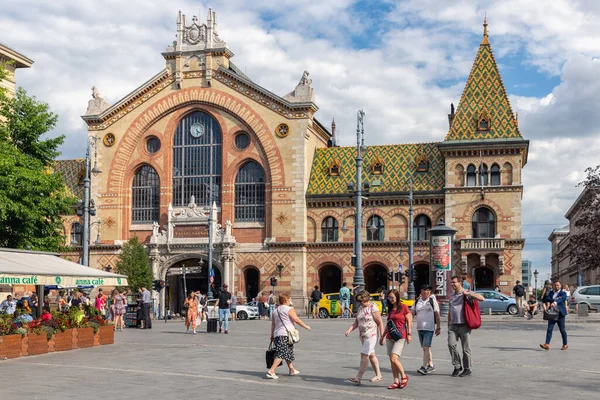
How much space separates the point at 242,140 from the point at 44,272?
121 feet

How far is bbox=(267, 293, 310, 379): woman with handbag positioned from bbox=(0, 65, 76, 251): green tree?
66.4ft

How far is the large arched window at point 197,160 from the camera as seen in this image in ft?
192

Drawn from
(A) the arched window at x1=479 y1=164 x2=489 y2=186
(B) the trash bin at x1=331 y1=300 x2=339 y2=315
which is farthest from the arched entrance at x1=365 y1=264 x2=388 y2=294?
(B) the trash bin at x1=331 y1=300 x2=339 y2=315

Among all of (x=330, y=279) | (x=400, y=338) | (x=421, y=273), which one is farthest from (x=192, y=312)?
(x=330, y=279)

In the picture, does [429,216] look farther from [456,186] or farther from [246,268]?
[246,268]

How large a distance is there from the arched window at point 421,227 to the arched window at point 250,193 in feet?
35.1

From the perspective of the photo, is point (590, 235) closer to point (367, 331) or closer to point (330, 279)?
point (367, 331)

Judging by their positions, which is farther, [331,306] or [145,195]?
[145,195]

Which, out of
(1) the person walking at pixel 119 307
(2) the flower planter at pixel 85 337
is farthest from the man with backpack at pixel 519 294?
(2) the flower planter at pixel 85 337

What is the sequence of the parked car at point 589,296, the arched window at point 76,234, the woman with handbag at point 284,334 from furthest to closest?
1. the arched window at point 76,234
2. the parked car at point 589,296
3. the woman with handbag at point 284,334

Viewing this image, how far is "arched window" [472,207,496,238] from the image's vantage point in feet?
177

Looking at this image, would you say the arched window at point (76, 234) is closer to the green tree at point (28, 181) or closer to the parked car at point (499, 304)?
the green tree at point (28, 181)

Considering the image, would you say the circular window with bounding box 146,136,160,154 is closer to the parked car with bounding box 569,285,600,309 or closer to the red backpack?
the parked car with bounding box 569,285,600,309

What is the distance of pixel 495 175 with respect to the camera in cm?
5412
